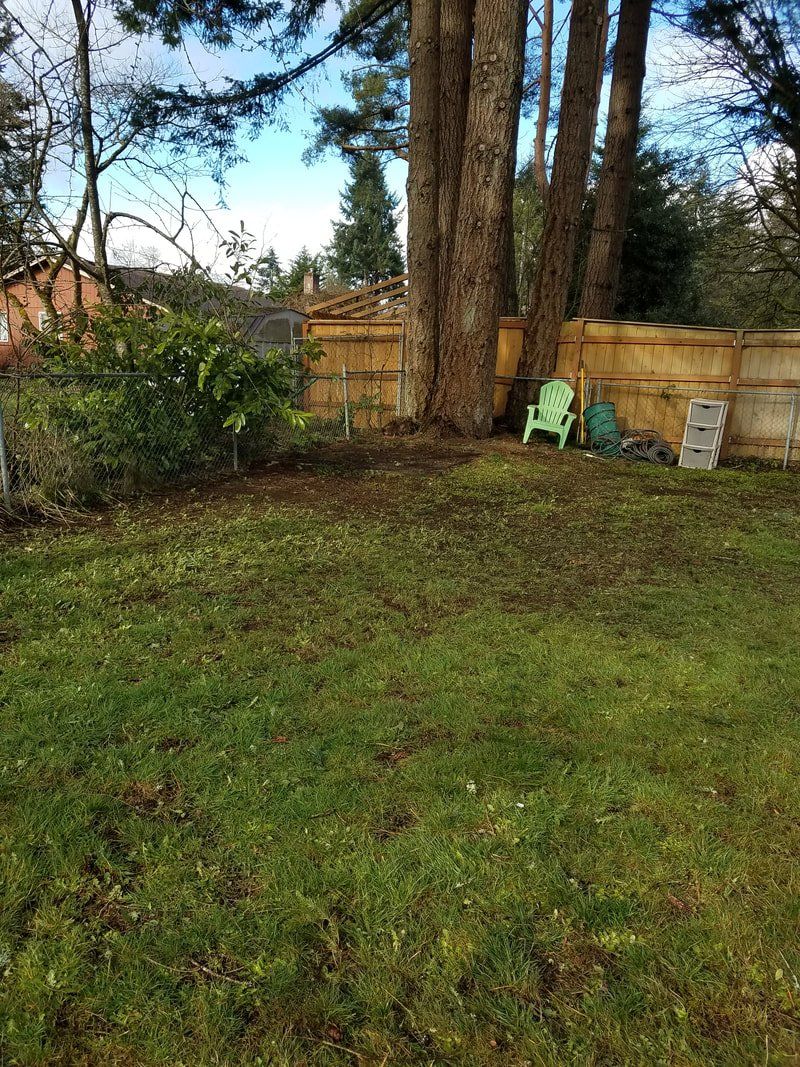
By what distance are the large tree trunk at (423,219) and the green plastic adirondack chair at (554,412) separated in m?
1.64

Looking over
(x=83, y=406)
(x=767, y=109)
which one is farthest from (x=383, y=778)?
(x=767, y=109)

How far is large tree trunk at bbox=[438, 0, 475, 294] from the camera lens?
1005cm

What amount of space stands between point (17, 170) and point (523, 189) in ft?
78.8

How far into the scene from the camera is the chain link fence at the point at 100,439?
18.7ft

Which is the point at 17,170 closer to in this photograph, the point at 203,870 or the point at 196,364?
the point at 196,364

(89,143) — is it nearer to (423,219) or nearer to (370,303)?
(423,219)

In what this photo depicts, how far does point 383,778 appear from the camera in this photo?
2.31 meters

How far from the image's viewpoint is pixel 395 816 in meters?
2.13

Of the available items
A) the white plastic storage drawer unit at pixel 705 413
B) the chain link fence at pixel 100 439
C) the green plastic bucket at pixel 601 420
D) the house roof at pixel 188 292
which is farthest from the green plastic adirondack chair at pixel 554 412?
the house roof at pixel 188 292

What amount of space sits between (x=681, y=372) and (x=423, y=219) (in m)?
4.61

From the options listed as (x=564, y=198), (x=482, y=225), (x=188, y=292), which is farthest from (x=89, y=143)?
(x=564, y=198)

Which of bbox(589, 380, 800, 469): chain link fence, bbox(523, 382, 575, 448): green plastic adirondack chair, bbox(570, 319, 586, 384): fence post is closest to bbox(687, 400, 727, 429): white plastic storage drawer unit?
bbox(589, 380, 800, 469): chain link fence

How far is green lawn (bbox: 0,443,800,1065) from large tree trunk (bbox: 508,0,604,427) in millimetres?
7170

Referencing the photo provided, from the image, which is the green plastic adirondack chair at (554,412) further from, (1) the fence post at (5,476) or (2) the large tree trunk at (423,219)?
(1) the fence post at (5,476)
